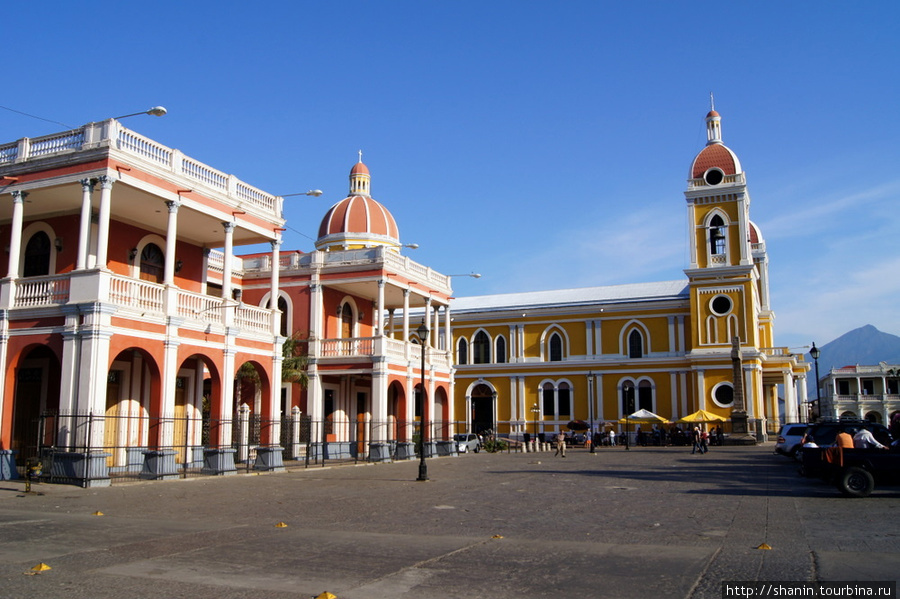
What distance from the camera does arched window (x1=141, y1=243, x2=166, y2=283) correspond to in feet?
86.7

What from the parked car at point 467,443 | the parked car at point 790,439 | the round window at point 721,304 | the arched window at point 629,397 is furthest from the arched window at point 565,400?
the parked car at point 790,439

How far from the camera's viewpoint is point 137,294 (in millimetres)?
22344

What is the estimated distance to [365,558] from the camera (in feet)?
28.8

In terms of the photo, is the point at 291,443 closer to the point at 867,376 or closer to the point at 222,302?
the point at 222,302

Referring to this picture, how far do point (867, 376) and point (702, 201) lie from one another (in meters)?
53.7

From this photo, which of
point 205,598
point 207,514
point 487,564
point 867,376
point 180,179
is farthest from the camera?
point 867,376

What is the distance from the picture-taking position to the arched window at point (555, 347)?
2358 inches

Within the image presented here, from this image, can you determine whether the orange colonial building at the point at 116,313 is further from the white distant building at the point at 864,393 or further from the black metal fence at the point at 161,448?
the white distant building at the point at 864,393

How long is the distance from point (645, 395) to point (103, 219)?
4369cm

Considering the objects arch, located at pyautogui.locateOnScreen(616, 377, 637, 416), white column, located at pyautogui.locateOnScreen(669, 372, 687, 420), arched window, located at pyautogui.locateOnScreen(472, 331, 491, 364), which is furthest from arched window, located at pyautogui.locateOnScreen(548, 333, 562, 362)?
white column, located at pyautogui.locateOnScreen(669, 372, 687, 420)

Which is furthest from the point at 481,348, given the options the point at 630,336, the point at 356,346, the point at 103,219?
the point at 103,219

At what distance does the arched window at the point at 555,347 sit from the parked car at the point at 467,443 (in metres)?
16.8

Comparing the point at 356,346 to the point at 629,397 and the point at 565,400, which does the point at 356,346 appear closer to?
the point at 565,400

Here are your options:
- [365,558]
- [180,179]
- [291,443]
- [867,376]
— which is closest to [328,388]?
[291,443]
